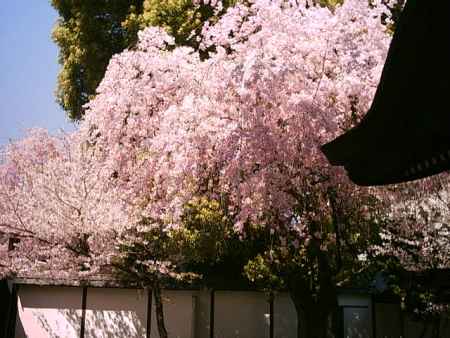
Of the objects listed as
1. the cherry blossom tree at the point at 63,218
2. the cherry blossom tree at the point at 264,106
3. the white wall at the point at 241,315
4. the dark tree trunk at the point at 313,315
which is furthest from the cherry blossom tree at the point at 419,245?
the cherry blossom tree at the point at 63,218

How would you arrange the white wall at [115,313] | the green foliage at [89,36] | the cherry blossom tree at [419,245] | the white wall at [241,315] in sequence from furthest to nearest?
the green foliage at [89,36]
the white wall at [241,315]
the white wall at [115,313]
the cherry blossom tree at [419,245]

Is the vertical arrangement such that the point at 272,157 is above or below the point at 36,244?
above

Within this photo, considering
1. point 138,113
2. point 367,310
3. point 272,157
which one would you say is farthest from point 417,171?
point 367,310

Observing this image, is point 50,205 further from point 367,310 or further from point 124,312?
point 367,310

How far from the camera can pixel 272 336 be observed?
44.9 feet

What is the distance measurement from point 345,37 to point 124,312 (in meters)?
9.85

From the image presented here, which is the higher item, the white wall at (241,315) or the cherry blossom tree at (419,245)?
the cherry blossom tree at (419,245)

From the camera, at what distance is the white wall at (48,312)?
44.8 feet

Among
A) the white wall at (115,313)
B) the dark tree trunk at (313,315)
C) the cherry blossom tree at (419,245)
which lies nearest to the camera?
the cherry blossom tree at (419,245)

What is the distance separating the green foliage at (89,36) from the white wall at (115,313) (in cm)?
524

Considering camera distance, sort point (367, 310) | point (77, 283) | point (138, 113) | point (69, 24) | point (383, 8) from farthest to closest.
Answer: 1. point (69, 24)
2. point (367, 310)
3. point (77, 283)
4. point (138, 113)
5. point (383, 8)

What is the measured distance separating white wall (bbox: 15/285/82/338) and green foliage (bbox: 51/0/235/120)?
5.04 metres

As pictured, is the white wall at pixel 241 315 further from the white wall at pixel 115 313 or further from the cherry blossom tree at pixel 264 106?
the cherry blossom tree at pixel 264 106

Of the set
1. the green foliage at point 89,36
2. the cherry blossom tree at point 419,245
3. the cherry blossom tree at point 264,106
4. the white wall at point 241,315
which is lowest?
the white wall at point 241,315
